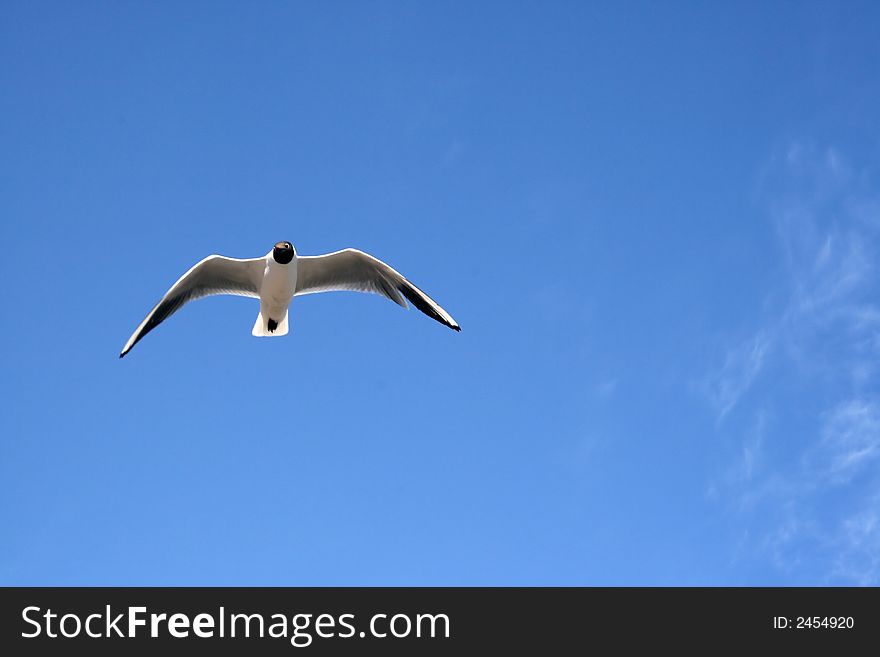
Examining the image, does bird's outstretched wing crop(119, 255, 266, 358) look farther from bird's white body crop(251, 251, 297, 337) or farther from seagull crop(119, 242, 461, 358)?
bird's white body crop(251, 251, 297, 337)

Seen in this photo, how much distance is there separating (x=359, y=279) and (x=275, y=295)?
1.55m

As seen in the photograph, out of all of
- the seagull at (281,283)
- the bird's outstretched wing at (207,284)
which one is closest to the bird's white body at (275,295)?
the seagull at (281,283)

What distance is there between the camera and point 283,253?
1555 centimetres

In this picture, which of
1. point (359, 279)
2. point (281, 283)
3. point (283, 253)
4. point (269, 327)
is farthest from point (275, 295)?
point (359, 279)

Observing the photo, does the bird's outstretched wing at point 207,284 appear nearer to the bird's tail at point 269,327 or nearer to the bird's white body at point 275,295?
the bird's white body at point 275,295

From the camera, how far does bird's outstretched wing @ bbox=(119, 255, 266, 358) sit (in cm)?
1587

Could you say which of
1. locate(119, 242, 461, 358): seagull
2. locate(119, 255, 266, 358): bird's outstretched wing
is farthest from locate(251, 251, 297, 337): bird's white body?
locate(119, 255, 266, 358): bird's outstretched wing

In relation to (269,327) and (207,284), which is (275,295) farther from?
(207,284)

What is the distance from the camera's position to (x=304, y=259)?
52.8ft

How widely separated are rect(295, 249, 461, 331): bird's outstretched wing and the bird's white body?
1.11 ft

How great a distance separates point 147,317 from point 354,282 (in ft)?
11.7

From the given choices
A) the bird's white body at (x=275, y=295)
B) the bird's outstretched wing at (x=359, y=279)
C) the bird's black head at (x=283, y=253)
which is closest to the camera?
the bird's black head at (x=283, y=253)

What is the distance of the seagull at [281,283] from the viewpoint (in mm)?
15844
